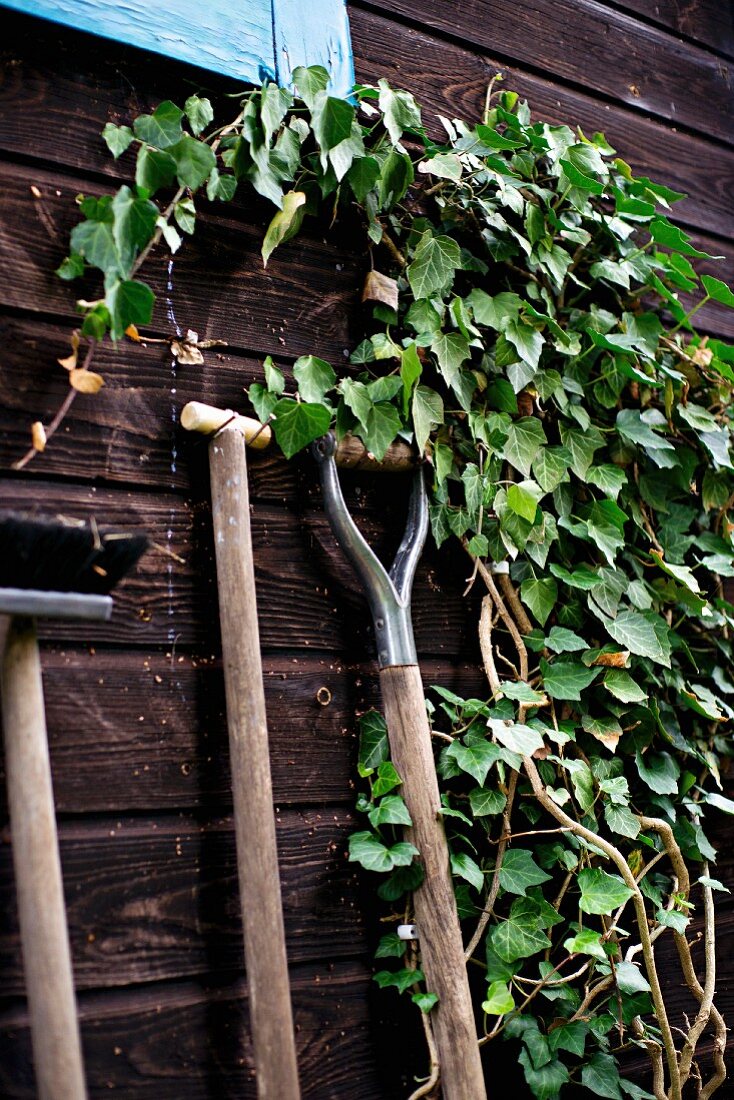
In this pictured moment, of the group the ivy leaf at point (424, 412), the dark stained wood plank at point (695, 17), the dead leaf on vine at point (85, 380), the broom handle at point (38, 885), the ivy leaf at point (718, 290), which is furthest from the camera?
the dark stained wood plank at point (695, 17)

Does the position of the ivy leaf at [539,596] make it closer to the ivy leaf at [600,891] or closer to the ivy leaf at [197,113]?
the ivy leaf at [600,891]

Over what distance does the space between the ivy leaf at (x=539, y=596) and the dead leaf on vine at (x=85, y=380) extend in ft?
2.36

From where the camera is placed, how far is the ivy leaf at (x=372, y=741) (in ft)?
4.33

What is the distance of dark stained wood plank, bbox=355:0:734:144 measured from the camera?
1.74 m

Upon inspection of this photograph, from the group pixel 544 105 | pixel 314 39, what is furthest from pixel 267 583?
pixel 544 105

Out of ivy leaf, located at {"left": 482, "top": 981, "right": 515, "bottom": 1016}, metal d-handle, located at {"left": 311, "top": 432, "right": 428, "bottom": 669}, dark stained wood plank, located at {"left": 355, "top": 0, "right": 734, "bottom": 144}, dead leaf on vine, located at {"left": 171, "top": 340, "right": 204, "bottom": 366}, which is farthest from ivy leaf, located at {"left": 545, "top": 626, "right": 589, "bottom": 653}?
dark stained wood plank, located at {"left": 355, "top": 0, "right": 734, "bottom": 144}

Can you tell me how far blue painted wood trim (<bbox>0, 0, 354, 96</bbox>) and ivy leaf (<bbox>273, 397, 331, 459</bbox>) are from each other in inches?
19.4

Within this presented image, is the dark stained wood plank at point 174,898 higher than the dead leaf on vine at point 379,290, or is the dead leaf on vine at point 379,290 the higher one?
the dead leaf on vine at point 379,290

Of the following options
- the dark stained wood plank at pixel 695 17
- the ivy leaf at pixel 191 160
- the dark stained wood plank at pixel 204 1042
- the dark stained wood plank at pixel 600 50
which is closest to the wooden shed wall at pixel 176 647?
the dark stained wood plank at pixel 204 1042

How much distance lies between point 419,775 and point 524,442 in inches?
21.8

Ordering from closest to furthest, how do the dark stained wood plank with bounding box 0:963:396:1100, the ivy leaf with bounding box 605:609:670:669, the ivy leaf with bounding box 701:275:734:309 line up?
the dark stained wood plank with bounding box 0:963:396:1100 → the ivy leaf with bounding box 605:609:670:669 → the ivy leaf with bounding box 701:275:734:309

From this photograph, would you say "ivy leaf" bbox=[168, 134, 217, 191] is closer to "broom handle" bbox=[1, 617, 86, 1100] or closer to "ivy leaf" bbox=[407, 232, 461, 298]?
"ivy leaf" bbox=[407, 232, 461, 298]

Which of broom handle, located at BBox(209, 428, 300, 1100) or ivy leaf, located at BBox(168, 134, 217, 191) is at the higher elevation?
ivy leaf, located at BBox(168, 134, 217, 191)

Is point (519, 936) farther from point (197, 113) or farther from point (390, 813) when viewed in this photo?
point (197, 113)
